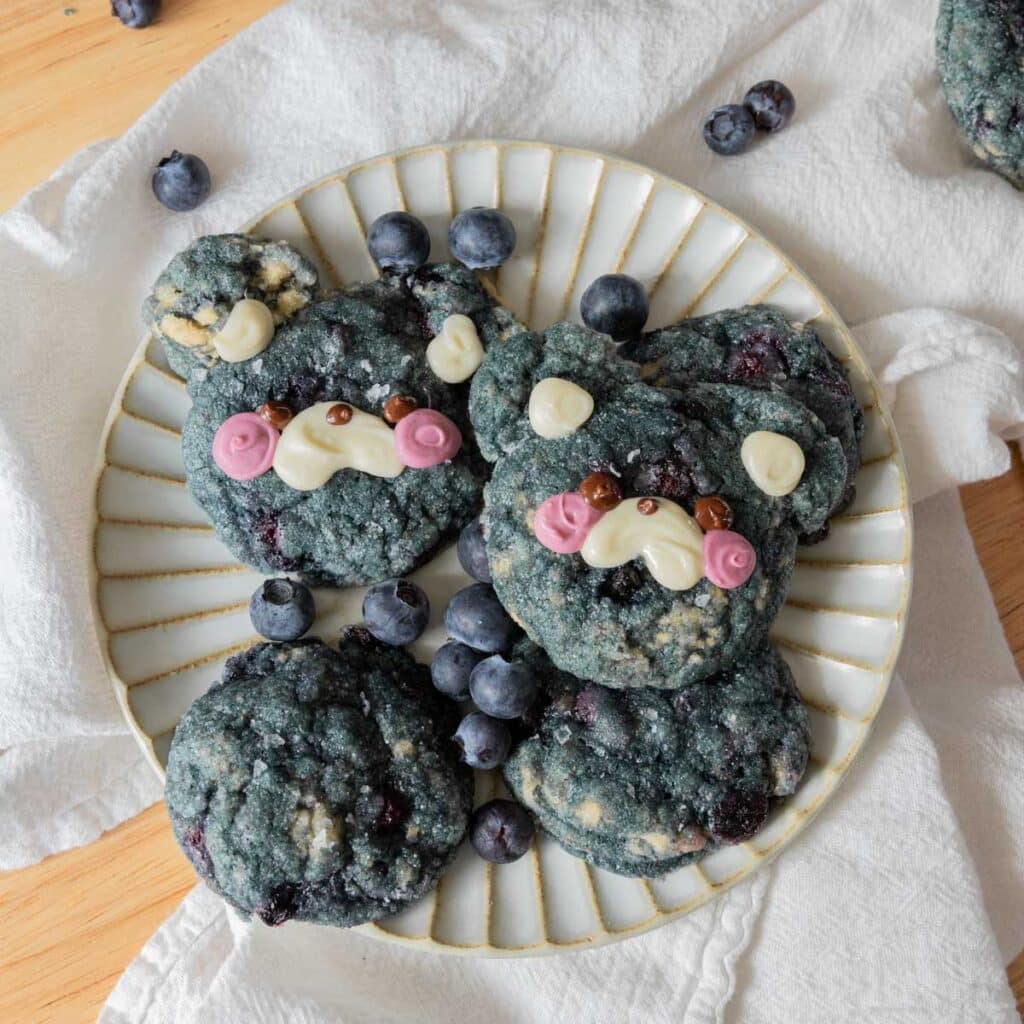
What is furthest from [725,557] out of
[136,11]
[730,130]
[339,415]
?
[136,11]

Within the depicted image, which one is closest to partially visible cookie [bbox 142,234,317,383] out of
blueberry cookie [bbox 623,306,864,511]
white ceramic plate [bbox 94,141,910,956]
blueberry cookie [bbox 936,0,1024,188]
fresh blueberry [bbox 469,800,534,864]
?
white ceramic plate [bbox 94,141,910,956]

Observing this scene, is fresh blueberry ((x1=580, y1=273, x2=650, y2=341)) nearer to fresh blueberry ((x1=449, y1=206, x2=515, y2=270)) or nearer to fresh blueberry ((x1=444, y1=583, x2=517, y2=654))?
fresh blueberry ((x1=449, y1=206, x2=515, y2=270))

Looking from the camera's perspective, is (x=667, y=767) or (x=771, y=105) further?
(x=771, y=105)

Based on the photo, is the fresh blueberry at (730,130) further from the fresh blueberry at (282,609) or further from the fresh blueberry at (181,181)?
the fresh blueberry at (282,609)

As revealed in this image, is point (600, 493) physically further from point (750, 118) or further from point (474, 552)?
point (750, 118)

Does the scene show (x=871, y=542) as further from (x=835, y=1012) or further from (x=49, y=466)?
(x=49, y=466)

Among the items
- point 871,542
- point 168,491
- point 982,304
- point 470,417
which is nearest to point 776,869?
point 871,542
